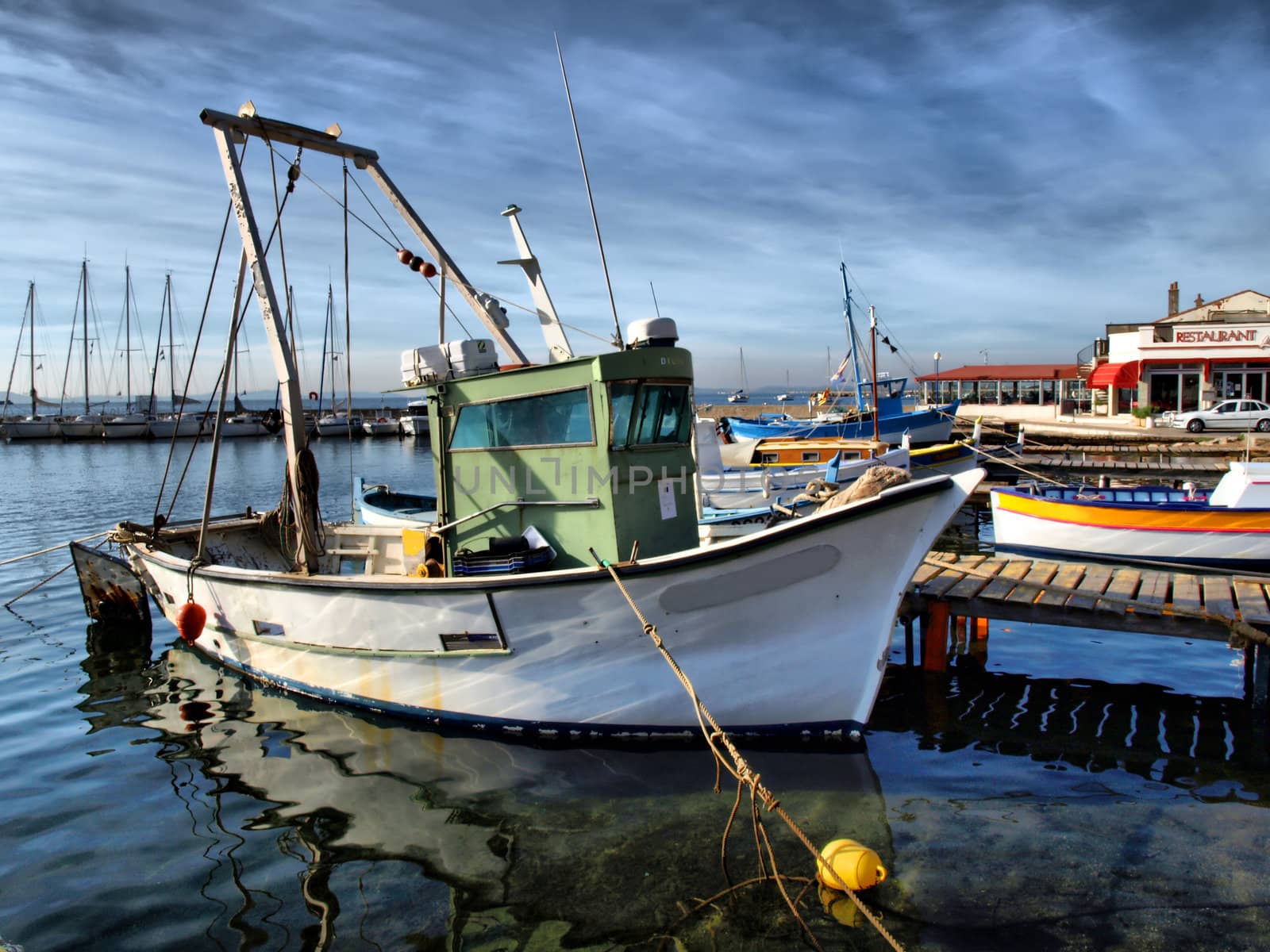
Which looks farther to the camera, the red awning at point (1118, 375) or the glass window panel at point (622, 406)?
the red awning at point (1118, 375)

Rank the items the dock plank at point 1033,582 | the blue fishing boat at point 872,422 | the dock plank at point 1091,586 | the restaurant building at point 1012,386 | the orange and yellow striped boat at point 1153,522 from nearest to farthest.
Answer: the dock plank at point 1091,586 → the dock plank at point 1033,582 → the orange and yellow striped boat at point 1153,522 → the blue fishing boat at point 872,422 → the restaurant building at point 1012,386

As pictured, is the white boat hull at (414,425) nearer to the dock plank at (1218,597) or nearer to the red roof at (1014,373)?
the red roof at (1014,373)

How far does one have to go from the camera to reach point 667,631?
680cm

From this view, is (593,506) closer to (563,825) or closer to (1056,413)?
(563,825)

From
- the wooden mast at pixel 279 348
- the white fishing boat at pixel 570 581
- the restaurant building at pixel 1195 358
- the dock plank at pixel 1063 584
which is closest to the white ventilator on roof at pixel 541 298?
the white fishing boat at pixel 570 581

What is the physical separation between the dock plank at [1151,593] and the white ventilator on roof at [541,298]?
6.56 meters

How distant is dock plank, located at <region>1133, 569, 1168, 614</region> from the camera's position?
28.3 feet

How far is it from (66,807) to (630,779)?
4.68 metres

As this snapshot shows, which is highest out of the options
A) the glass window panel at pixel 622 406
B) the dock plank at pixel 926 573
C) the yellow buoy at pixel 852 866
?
the glass window panel at pixel 622 406

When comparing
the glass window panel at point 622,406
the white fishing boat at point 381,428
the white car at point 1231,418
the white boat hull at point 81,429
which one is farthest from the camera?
the white fishing boat at point 381,428

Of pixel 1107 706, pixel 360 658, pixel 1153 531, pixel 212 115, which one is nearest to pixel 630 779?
pixel 360 658

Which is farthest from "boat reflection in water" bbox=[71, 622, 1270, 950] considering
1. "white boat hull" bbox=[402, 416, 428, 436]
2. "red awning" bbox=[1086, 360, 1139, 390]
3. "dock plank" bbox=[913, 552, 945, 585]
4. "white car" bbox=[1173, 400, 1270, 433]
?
"white boat hull" bbox=[402, 416, 428, 436]

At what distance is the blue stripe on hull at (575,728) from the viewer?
714cm

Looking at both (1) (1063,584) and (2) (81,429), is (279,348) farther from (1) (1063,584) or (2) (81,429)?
(2) (81,429)
